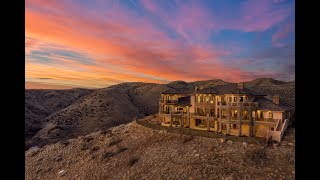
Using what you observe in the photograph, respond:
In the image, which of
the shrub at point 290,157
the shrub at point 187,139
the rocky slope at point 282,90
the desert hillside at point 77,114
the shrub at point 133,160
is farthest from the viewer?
the rocky slope at point 282,90

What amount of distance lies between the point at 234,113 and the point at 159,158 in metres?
14.8

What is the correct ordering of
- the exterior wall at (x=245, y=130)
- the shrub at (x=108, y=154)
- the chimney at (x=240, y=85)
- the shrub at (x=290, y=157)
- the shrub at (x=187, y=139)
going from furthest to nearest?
the chimney at (x=240, y=85) < the shrub at (x=108, y=154) < the shrub at (x=187, y=139) < the exterior wall at (x=245, y=130) < the shrub at (x=290, y=157)

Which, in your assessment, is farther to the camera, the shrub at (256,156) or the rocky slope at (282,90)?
the rocky slope at (282,90)

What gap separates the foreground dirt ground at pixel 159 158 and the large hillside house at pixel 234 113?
2.81 m

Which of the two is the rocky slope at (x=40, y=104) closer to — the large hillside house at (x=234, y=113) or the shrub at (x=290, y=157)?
the large hillside house at (x=234, y=113)

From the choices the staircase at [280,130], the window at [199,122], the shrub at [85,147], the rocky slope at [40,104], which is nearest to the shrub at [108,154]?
the shrub at [85,147]

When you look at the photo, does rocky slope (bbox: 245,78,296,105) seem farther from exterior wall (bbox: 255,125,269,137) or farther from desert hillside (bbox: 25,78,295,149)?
exterior wall (bbox: 255,125,269,137)

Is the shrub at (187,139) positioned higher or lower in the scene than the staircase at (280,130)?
lower

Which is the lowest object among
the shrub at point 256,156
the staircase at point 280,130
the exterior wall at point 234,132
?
the shrub at point 256,156

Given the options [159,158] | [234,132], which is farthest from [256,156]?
[159,158]

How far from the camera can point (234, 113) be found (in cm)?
3453

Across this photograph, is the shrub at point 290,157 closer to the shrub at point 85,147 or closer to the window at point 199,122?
the window at point 199,122

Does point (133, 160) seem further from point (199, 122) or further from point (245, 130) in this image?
point (245, 130)

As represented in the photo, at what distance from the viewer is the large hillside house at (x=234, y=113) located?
31.6 meters
